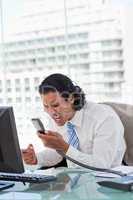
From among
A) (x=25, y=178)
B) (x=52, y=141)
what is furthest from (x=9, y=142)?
(x=52, y=141)

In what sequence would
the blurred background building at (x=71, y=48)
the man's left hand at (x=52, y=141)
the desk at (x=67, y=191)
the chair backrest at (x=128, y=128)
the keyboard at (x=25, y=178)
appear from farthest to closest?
1. the blurred background building at (x=71, y=48)
2. the chair backrest at (x=128, y=128)
3. the man's left hand at (x=52, y=141)
4. the keyboard at (x=25, y=178)
5. the desk at (x=67, y=191)

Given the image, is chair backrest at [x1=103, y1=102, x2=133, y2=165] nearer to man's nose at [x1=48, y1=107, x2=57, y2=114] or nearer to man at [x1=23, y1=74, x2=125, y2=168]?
man at [x1=23, y1=74, x2=125, y2=168]

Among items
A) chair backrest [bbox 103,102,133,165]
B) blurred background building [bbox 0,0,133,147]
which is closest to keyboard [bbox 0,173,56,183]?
chair backrest [bbox 103,102,133,165]

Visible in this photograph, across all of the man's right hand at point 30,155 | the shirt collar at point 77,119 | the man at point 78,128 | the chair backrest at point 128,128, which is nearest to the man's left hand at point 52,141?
the man at point 78,128

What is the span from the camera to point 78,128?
2.19 m

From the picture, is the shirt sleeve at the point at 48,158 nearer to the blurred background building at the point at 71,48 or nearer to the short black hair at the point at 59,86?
the short black hair at the point at 59,86

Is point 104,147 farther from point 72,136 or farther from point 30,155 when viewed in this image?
point 30,155

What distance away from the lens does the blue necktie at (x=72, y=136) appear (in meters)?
2.17

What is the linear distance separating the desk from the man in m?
0.23

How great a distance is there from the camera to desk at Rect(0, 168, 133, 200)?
140 centimetres

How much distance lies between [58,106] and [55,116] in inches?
3.3

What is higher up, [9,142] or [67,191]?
[9,142]

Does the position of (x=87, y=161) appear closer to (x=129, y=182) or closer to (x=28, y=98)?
(x=129, y=182)

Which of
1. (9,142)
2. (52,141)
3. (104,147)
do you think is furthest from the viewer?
(104,147)
